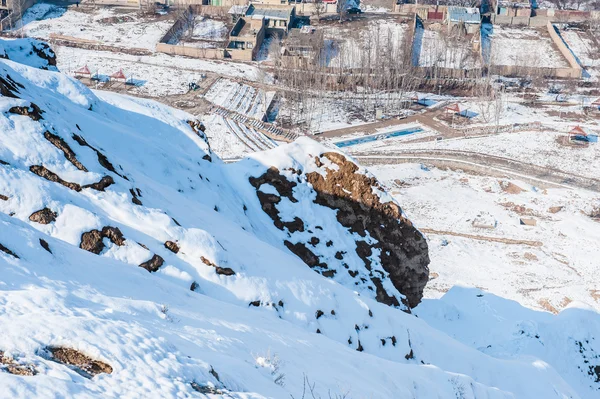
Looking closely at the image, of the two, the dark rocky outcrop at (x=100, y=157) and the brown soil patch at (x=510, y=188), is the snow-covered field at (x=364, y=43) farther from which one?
the dark rocky outcrop at (x=100, y=157)

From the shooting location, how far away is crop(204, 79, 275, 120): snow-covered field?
200ft

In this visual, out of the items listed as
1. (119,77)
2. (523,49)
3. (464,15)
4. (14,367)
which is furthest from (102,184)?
(464,15)

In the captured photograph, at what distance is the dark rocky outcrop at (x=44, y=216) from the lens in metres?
18.3

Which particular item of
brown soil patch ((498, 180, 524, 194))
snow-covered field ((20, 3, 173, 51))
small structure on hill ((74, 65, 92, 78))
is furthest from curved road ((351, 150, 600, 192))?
snow-covered field ((20, 3, 173, 51))

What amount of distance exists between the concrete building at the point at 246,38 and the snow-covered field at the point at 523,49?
26.5 metres

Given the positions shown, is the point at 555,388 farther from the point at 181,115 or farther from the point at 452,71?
the point at 452,71

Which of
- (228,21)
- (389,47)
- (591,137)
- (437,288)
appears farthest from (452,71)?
(437,288)

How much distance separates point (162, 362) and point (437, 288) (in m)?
27.0

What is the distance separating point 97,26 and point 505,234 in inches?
2288

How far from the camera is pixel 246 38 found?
248 ft

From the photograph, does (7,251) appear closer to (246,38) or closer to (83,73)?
(83,73)

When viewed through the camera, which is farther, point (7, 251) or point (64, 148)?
point (64, 148)

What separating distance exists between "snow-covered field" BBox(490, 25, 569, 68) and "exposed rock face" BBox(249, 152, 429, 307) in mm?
49561

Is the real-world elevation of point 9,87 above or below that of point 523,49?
above
